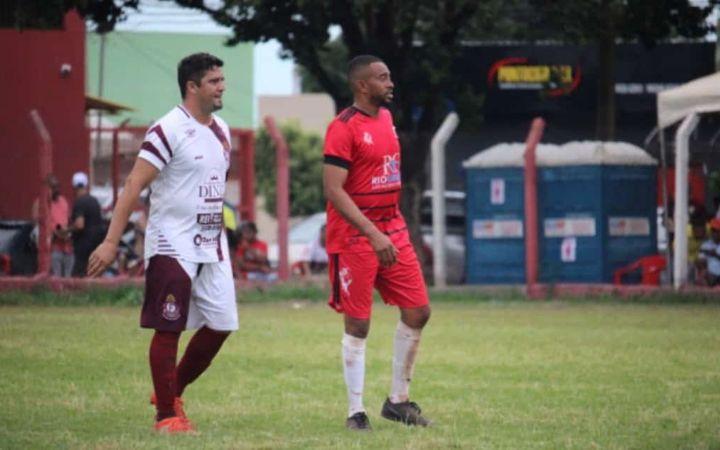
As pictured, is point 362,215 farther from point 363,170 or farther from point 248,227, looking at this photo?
point 248,227

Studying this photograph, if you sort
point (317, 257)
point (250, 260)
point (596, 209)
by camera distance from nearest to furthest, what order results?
point (596, 209) → point (250, 260) → point (317, 257)

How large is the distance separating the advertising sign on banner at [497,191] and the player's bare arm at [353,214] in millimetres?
16519

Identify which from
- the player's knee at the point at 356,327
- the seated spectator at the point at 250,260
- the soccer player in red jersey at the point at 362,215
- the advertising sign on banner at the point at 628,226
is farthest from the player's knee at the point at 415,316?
the seated spectator at the point at 250,260

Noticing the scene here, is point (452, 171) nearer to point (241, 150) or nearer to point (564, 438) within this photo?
point (241, 150)

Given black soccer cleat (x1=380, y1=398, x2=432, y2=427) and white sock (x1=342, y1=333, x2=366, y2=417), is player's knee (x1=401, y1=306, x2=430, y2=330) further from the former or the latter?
black soccer cleat (x1=380, y1=398, x2=432, y2=427)

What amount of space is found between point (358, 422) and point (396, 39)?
1984 cm

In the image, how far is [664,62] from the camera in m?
41.7

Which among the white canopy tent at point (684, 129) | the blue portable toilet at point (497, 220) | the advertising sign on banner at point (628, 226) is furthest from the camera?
the blue portable toilet at point (497, 220)

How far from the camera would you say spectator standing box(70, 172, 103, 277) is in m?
24.2

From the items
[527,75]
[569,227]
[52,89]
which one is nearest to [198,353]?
[569,227]

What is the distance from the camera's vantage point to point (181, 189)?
9766mm

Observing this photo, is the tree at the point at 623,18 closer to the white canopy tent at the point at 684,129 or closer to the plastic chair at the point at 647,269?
the plastic chair at the point at 647,269

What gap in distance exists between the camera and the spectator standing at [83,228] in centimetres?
2423

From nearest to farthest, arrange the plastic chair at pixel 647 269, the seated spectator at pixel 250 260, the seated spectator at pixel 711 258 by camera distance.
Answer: the seated spectator at pixel 711 258, the plastic chair at pixel 647 269, the seated spectator at pixel 250 260
